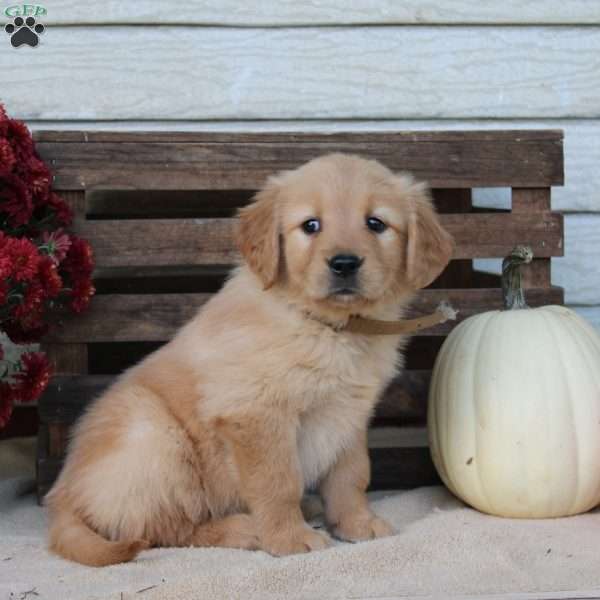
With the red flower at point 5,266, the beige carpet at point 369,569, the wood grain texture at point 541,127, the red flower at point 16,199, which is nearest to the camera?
the beige carpet at point 369,569

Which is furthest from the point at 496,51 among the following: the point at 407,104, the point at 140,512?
the point at 140,512

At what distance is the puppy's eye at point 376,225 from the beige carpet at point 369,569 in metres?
0.92

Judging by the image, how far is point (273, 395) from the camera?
117 inches

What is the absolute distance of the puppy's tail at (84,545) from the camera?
277 centimetres

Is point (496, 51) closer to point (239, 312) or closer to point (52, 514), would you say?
point (239, 312)

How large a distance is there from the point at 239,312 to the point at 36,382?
775mm

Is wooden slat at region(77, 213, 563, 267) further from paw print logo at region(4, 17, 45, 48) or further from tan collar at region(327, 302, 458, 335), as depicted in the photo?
paw print logo at region(4, 17, 45, 48)

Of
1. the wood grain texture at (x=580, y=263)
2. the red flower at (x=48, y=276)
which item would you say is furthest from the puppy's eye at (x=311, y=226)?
the wood grain texture at (x=580, y=263)

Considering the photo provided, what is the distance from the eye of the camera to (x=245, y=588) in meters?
2.58

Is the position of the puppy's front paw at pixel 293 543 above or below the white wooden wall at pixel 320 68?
below

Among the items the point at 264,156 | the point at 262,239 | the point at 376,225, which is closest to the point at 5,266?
the point at 262,239

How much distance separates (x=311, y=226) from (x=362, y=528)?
0.95 meters

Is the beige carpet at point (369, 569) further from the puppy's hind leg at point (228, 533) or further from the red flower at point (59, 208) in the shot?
the red flower at point (59, 208)

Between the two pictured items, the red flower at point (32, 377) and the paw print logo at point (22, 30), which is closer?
the red flower at point (32, 377)
